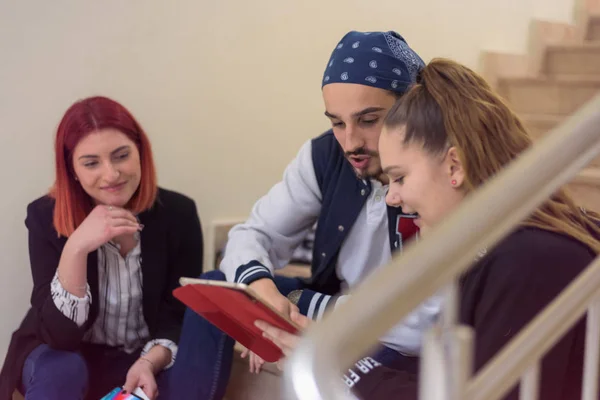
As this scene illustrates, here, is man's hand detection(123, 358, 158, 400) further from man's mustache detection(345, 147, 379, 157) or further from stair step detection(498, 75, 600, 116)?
stair step detection(498, 75, 600, 116)

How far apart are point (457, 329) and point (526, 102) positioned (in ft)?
7.25

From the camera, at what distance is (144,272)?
5.24ft

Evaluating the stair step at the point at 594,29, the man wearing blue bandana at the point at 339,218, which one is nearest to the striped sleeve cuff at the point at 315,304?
the man wearing blue bandana at the point at 339,218

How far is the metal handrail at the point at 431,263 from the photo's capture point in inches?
16.5

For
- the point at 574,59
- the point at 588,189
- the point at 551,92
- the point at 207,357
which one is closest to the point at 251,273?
the point at 207,357

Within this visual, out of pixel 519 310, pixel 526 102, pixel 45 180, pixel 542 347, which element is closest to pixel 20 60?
pixel 45 180

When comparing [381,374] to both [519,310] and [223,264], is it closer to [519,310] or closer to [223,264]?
[519,310]

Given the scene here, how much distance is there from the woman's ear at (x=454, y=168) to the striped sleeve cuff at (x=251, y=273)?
50cm

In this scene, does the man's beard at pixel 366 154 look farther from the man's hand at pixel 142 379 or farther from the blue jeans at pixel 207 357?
the man's hand at pixel 142 379

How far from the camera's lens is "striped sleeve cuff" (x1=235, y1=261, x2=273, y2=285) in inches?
53.2

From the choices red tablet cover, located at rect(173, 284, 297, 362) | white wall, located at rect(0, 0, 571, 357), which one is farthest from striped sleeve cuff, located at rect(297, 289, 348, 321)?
white wall, located at rect(0, 0, 571, 357)

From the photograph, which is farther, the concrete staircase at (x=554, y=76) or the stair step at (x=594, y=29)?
the stair step at (x=594, y=29)

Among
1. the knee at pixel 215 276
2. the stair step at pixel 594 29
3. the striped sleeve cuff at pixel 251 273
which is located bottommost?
the knee at pixel 215 276

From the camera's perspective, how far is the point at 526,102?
99.6 inches
